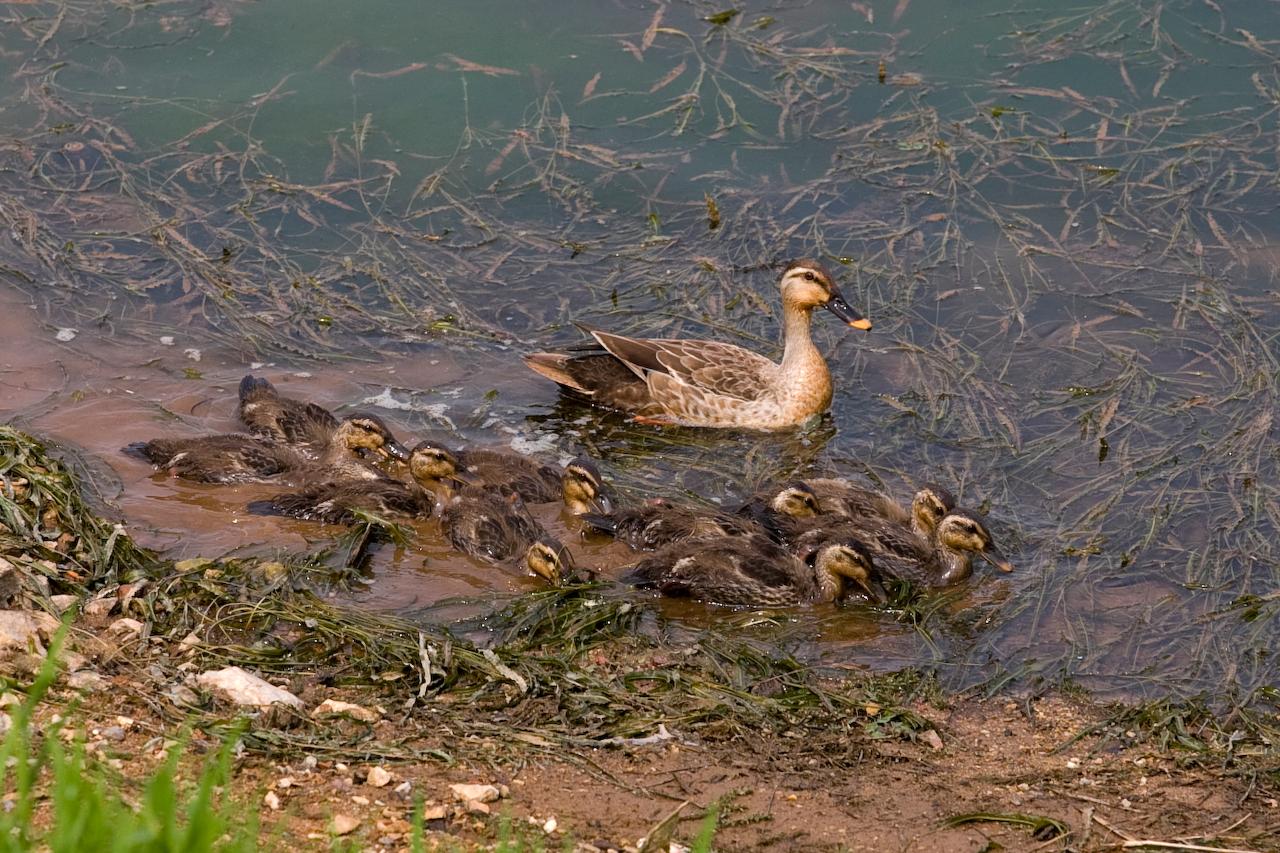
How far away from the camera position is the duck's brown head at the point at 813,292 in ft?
32.3

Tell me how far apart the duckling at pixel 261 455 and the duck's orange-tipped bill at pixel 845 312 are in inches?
109

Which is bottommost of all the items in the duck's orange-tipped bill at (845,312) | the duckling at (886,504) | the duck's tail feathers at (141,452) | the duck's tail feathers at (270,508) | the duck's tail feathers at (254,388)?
the duckling at (886,504)

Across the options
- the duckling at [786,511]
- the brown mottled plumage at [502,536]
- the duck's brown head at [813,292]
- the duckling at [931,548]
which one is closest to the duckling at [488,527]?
the brown mottled plumage at [502,536]

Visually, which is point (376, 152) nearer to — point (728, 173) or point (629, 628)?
point (728, 173)

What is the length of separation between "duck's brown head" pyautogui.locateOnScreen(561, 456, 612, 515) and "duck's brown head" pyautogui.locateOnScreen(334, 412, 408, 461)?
3.10 ft

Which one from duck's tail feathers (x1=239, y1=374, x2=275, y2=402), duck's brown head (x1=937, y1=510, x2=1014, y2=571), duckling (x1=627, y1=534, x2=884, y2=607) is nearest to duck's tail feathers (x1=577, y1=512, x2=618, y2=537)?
duckling (x1=627, y1=534, x2=884, y2=607)

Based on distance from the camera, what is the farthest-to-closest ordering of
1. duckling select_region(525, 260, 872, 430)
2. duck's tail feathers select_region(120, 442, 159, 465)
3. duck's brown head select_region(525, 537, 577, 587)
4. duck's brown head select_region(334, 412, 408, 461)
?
duckling select_region(525, 260, 872, 430) → duck's brown head select_region(334, 412, 408, 461) → duck's tail feathers select_region(120, 442, 159, 465) → duck's brown head select_region(525, 537, 577, 587)

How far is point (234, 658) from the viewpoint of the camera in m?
6.38

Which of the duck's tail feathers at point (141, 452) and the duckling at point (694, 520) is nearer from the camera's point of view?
the duckling at point (694, 520)

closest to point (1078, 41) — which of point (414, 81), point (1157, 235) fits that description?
point (1157, 235)

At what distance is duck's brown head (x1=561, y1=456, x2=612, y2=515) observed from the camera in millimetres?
8297

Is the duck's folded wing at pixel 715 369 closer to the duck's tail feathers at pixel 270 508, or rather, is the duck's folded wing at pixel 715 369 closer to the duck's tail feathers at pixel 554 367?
the duck's tail feathers at pixel 554 367

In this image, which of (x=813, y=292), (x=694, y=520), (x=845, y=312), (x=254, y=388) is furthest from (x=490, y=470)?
(x=845, y=312)

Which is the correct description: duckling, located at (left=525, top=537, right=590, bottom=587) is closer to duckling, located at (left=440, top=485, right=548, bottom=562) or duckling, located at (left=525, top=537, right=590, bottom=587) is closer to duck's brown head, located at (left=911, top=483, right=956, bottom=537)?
duckling, located at (left=440, top=485, right=548, bottom=562)
